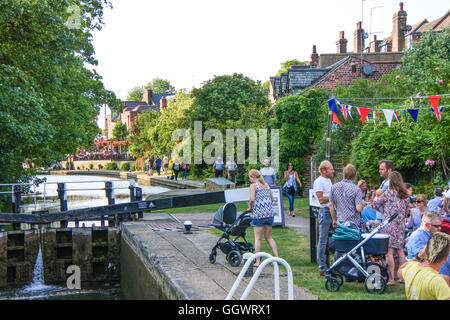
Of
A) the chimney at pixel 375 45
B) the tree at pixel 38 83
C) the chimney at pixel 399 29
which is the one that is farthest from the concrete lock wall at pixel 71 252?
the chimney at pixel 375 45

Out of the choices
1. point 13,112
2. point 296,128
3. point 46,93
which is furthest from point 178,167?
point 13,112

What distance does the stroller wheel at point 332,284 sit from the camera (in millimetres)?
6832

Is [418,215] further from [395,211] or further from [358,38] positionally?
[358,38]

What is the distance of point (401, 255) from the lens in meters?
7.47

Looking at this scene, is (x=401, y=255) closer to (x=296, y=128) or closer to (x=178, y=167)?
(x=296, y=128)

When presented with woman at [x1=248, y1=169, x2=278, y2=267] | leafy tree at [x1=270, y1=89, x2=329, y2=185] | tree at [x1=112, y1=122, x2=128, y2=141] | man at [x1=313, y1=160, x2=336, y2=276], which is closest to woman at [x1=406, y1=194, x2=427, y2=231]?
man at [x1=313, y1=160, x2=336, y2=276]

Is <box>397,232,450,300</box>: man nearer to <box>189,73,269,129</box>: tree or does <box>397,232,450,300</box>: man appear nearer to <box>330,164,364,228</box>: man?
<box>330,164,364,228</box>: man

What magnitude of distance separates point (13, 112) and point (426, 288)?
1300 centimetres

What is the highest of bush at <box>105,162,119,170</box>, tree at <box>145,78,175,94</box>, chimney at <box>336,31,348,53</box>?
tree at <box>145,78,175,94</box>

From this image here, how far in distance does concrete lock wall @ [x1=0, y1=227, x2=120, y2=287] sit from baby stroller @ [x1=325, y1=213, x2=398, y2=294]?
→ 8581 millimetres

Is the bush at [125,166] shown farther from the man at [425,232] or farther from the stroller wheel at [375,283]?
the man at [425,232]

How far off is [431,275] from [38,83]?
15761mm

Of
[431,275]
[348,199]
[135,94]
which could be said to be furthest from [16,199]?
[135,94]

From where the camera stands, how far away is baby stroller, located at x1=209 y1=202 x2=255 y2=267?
8.28 m
